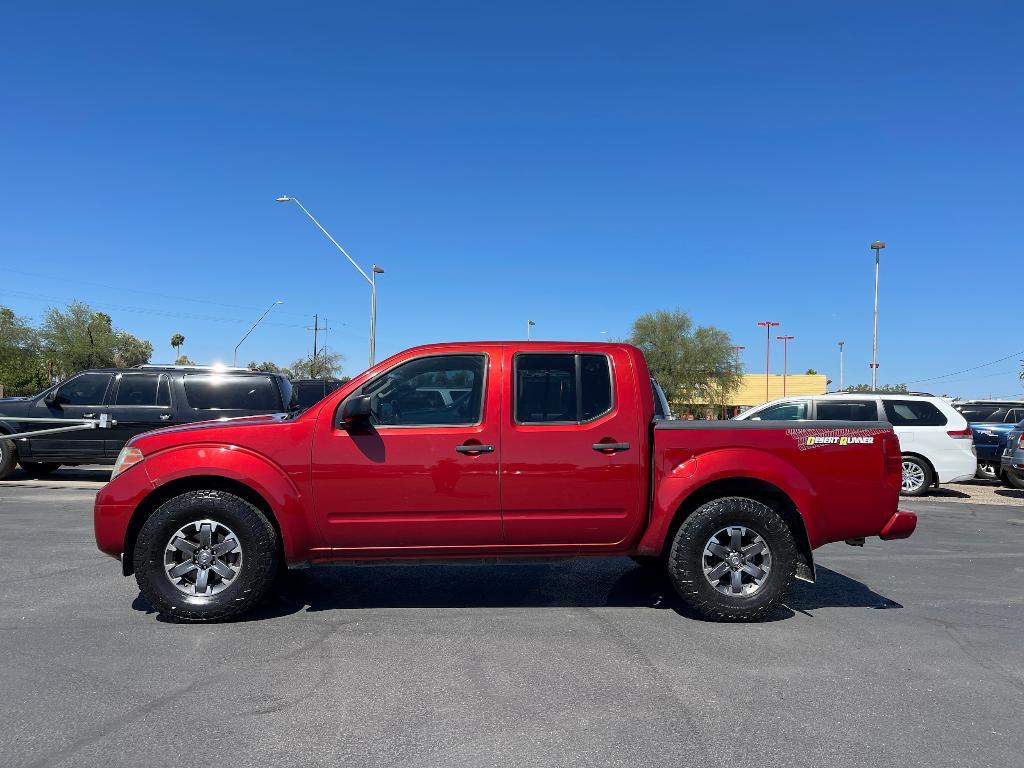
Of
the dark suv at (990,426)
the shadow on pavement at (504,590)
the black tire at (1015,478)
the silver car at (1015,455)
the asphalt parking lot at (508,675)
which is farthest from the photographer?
the dark suv at (990,426)

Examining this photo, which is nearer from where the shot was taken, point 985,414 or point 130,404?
point 130,404

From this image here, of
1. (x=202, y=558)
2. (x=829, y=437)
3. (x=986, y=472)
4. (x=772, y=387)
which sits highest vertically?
(x=772, y=387)

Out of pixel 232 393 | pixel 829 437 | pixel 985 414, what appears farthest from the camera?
pixel 985 414

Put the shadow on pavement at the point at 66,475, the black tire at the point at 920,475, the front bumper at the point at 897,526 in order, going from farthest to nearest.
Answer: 1. the shadow on pavement at the point at 66,475
2. the black tire at the point at 920,475
3. the front bumper at the point at 897,526

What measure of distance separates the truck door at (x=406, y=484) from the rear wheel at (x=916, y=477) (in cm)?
994

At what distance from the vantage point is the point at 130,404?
37.8ft

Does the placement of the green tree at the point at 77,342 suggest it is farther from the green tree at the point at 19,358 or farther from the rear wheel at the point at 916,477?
the rear wheel at the point at 916,477

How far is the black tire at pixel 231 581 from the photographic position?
467 cm

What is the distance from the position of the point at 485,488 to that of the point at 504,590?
1.31 m

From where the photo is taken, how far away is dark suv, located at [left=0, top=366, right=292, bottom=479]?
442 inches

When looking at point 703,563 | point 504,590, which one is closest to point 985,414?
point 703,563

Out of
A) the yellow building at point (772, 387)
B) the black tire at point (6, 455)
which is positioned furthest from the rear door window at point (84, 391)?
the yellow building at point (772, 387)

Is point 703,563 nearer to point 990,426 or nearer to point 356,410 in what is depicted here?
point 356,410

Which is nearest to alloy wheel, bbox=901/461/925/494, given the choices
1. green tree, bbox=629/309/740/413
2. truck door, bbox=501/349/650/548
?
truck door, bbox=501/349/650/548
